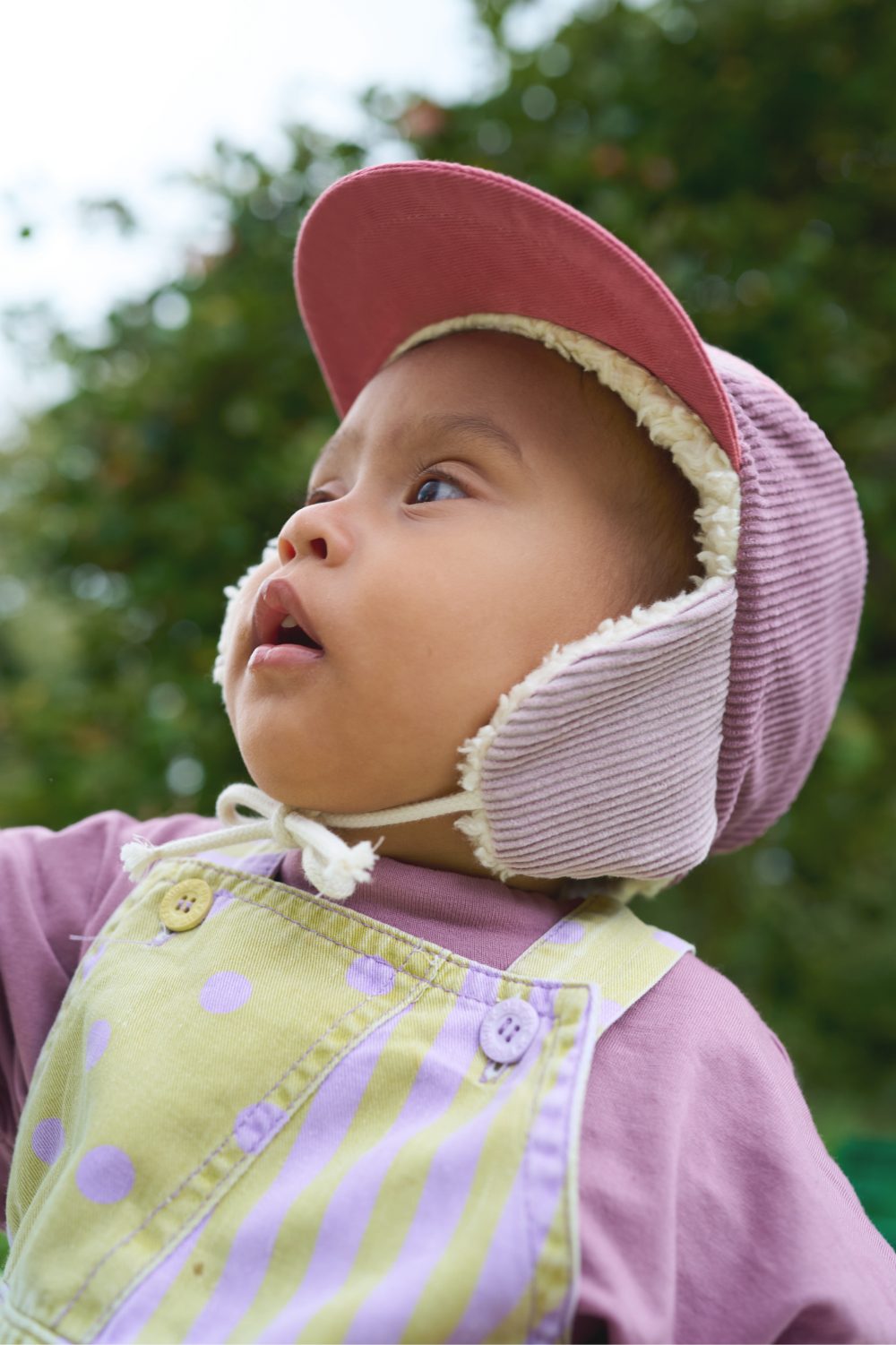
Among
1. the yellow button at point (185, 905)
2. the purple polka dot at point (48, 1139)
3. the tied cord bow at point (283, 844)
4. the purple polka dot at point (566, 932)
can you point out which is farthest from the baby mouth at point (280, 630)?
the purple polka dot at point (48, 1139)

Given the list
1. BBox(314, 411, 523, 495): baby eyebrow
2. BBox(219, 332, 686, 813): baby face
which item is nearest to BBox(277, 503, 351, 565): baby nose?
BBox(219, 332, 686, 813): baby face

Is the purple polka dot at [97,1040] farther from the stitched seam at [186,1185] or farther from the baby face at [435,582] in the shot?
the baby face at [435,582]

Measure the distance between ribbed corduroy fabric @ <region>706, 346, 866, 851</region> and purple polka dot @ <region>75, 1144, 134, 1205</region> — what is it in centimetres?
73

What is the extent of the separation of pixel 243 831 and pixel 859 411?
1519mm

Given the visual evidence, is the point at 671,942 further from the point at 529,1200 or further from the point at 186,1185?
the point at 186,1185

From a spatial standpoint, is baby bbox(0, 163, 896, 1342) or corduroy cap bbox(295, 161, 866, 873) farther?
corduroy cap bbox(295, 161, 866, 873)

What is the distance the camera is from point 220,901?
121 centimetres

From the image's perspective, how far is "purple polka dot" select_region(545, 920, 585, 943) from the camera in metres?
1.18

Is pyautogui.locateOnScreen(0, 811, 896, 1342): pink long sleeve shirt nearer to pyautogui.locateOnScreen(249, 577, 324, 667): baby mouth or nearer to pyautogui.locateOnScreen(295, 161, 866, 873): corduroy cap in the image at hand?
pyautogui.locateOnScreen(295, 161, 866, 873): corduroy cap

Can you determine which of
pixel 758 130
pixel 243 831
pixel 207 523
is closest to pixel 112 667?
pixel 207 523

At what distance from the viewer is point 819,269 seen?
2.27 meters

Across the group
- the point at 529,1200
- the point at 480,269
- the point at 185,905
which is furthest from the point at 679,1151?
the point at 480,269

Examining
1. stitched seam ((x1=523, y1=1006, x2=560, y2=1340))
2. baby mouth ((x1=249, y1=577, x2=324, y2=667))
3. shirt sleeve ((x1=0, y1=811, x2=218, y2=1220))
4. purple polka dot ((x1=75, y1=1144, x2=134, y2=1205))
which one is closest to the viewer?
stitched seam ((x1=523, y1=1006, x2=560, y2=1340))

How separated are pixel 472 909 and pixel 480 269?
677 millimetres
